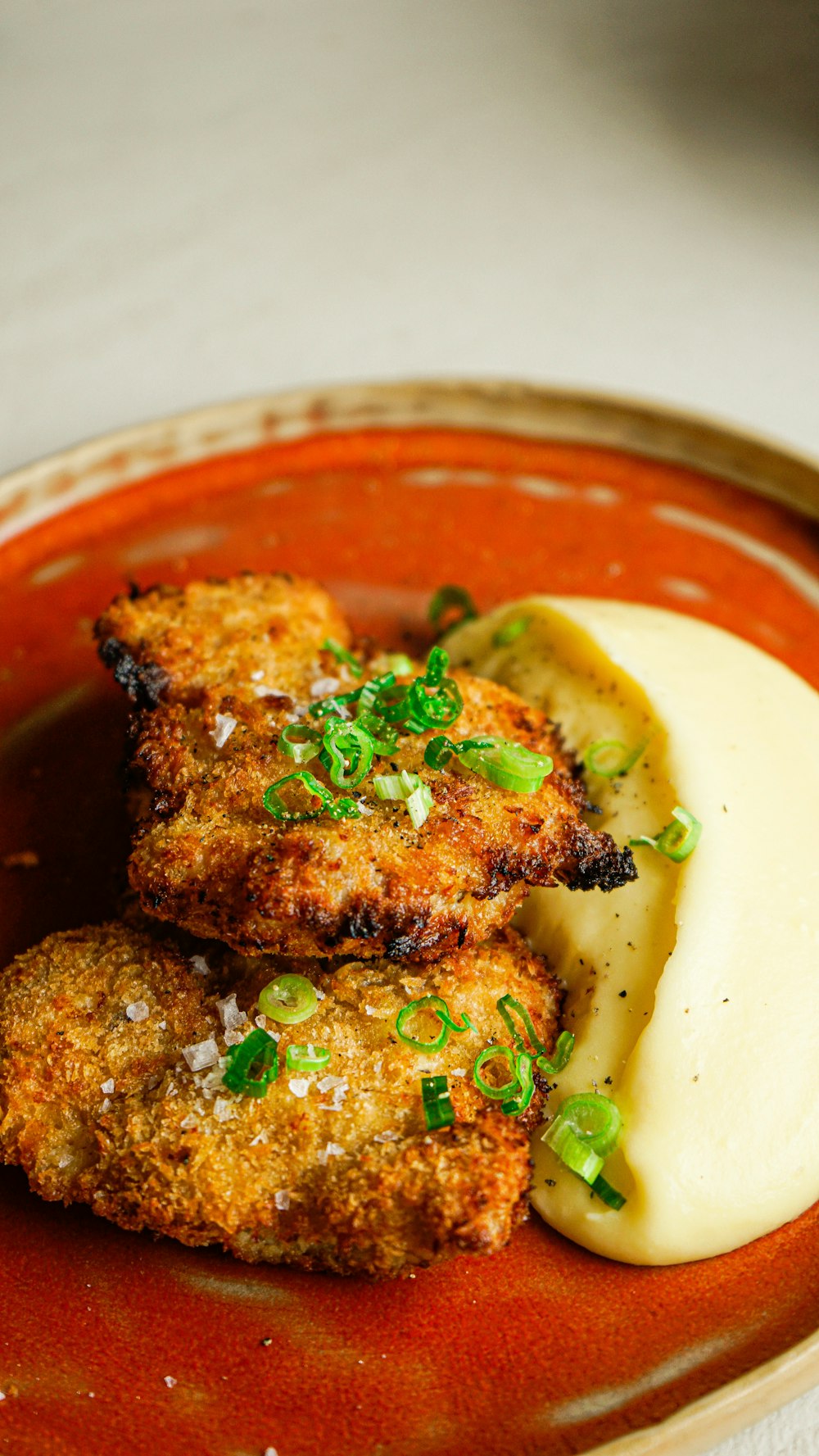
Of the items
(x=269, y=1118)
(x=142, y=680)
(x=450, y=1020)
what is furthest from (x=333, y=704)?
(x=269, y=1118)

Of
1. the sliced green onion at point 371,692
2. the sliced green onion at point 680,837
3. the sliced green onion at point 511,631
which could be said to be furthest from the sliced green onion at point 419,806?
the sliced green onion at point 511,631

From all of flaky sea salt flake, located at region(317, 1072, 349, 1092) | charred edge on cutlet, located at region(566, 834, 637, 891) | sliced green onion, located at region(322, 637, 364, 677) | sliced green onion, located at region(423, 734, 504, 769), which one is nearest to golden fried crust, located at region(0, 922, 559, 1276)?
flaky sea salt flake, located at region(317, 1072, 349, 1092)

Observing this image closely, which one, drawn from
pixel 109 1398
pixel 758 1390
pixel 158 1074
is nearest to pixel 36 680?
pixel 158 1074

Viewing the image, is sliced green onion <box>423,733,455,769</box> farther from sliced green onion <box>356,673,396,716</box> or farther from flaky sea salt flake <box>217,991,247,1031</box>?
flaky sea salt flake <box>217,991,247,1031</box>

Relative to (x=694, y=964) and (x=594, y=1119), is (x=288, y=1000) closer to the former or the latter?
(x=594, y=1119)

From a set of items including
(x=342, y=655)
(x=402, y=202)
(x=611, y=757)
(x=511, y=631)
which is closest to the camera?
(x=611, y=757)
